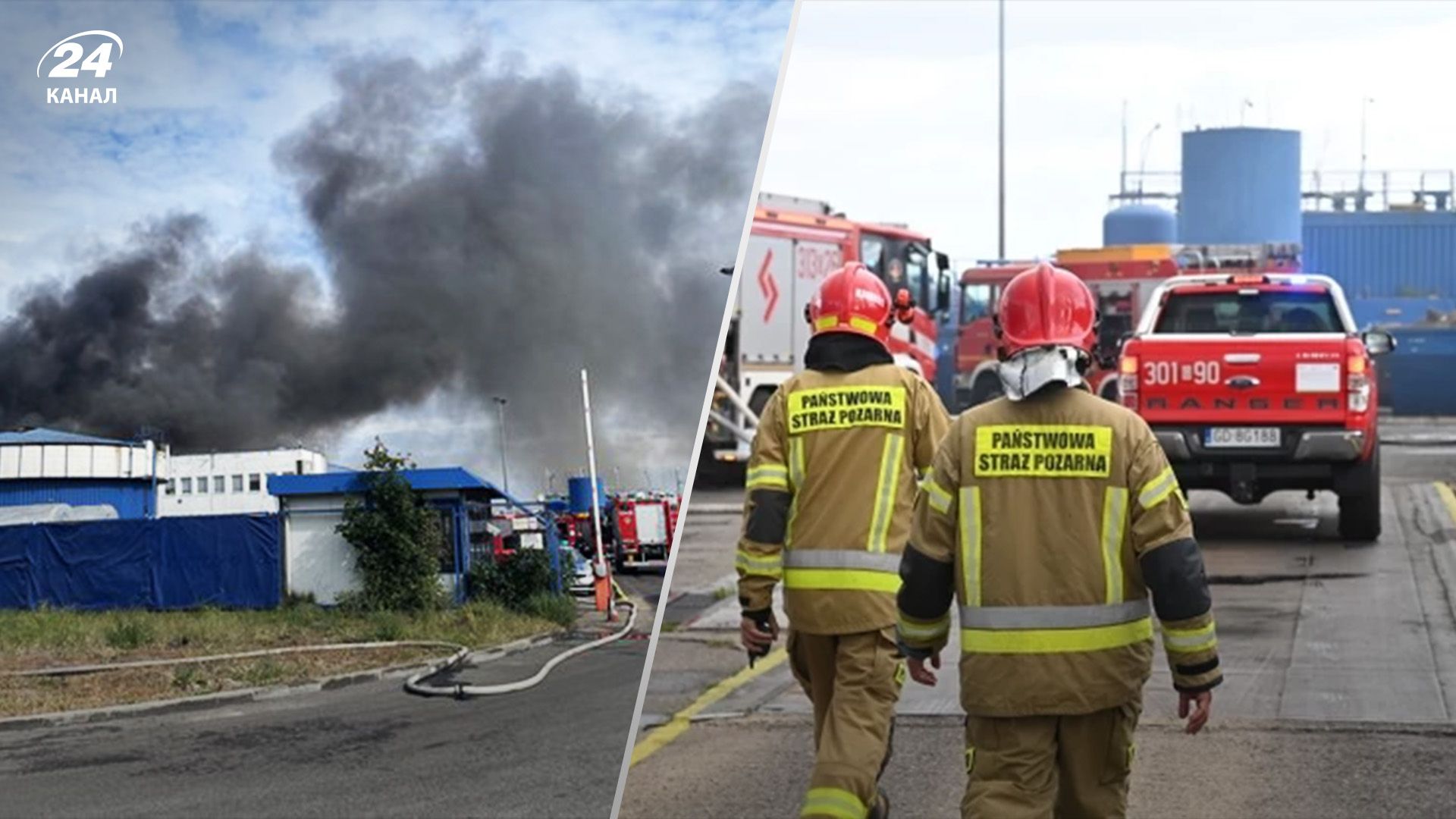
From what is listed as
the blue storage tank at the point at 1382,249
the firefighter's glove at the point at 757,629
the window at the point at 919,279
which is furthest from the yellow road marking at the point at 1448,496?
the blue storage tank at the point at 1382,249

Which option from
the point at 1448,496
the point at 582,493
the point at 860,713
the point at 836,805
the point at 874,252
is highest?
the point at 874,252

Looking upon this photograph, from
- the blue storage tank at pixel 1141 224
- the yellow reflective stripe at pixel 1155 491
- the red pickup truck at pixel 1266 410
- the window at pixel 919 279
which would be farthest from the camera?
the blue storage tank at pixel 1141 224

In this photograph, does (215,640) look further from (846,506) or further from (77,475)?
(846,506)

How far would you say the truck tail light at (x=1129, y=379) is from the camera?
10.9m

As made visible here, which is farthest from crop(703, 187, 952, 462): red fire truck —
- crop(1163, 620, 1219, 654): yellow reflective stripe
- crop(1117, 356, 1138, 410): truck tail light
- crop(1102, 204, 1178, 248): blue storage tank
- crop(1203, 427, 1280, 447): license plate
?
crop(1102, 204, 1178, 248): blue storage tank

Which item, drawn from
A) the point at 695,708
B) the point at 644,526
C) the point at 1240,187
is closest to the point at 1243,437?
the point at 695,708

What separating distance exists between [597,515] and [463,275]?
288mm

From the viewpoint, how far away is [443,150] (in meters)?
2.12

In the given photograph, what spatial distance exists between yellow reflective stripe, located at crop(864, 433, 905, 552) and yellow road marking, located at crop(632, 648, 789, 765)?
1.52 meters

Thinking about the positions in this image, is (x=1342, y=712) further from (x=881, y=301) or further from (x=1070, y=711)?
(x=1070, y=711)

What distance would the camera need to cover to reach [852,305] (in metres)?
4.30

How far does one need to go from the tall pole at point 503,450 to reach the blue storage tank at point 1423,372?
96.9ft

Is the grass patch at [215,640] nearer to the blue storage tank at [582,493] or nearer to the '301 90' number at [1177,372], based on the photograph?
the blue storage tank at [582,493]

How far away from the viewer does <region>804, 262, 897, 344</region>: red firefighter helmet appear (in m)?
4.23
